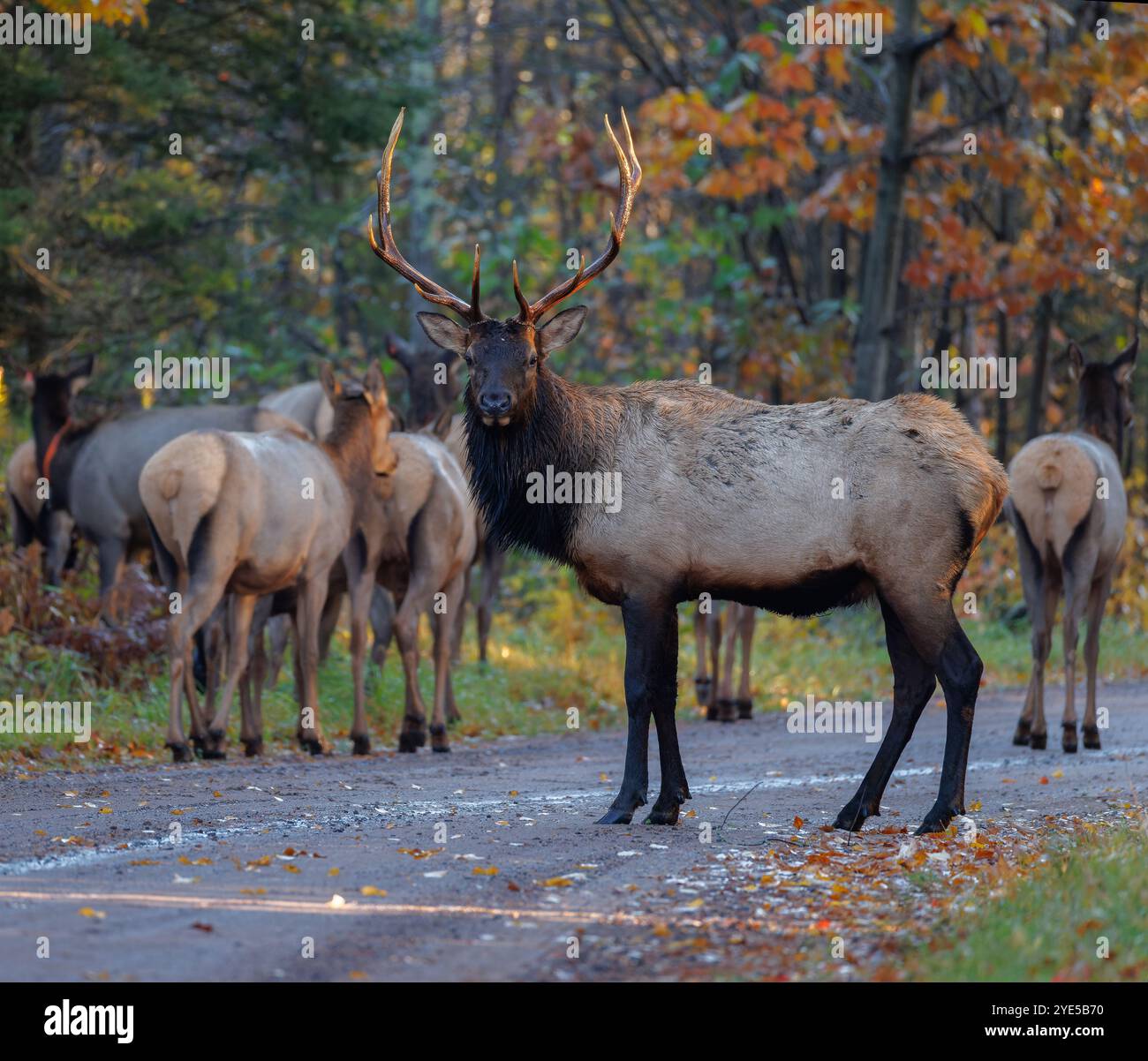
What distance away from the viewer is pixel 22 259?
1463 centimetres

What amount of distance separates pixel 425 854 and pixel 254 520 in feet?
14.7

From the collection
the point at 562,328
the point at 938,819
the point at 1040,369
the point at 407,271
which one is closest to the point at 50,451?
the point at 407,271

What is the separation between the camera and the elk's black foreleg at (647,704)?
8.33 meters

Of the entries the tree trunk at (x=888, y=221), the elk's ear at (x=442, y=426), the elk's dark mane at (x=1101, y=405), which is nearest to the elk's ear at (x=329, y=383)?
the elk's ear at (x=442, y=426)

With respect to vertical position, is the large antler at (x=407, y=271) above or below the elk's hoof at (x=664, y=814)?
above

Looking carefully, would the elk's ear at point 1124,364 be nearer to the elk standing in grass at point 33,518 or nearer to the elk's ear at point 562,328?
the elk's ear at point 562,328

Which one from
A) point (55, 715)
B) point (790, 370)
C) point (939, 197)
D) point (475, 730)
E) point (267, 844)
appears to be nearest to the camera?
point (267, 844)

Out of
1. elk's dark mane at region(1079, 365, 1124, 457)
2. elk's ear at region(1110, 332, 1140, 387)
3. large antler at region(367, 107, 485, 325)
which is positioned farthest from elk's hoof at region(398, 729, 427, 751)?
elk's ear at region(1110, 332, 1140, 387)

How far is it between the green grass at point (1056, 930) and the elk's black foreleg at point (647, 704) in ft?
6.58

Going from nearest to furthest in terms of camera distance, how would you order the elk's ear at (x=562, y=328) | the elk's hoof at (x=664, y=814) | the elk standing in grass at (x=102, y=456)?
the elk's hoof at (x=664, y=814) → the elk's ear at (x=562, y=328) → the elk standing in grass at (x=102, y=456)

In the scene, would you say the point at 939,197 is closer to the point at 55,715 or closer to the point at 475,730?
the point at 475,730

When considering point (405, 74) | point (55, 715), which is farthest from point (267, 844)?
point (405, 74)

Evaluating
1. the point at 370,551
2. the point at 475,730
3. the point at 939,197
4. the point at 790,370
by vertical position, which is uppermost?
the point at 939,197
